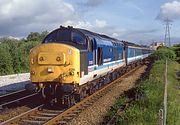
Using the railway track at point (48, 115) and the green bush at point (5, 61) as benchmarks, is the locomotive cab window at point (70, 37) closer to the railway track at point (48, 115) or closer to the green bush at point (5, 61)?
the railway track at point (48, 115)

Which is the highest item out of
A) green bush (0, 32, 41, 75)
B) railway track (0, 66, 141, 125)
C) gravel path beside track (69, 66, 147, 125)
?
green bush (0, 32, 41, 75)

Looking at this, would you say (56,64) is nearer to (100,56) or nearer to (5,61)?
(100,56)

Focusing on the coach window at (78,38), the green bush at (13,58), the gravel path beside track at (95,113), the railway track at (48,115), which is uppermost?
the coach window at (78,38)

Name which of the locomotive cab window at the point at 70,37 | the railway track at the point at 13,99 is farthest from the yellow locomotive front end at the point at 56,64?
the railway track at the point at 13,99

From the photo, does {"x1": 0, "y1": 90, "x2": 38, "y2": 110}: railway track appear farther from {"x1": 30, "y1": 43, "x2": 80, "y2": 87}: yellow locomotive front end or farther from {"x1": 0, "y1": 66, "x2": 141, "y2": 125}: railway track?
{"x1": 30, "y1": 43, "x2": 80, "y2": 87}: yellow locomotive front end

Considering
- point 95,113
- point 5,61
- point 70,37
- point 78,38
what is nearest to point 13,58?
point 5,61

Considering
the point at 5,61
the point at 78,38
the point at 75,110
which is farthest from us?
the point at 5,61

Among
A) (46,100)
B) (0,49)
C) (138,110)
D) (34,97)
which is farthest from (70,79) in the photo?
(0,49)

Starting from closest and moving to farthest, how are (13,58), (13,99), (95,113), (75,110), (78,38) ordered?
(95,113), (75,110), (78,38), (13,99), (13,58)

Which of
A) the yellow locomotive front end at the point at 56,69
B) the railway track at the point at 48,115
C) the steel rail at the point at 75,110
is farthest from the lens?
the yellow locomotive front end at the point at 56,69

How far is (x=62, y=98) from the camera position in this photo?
1466cm

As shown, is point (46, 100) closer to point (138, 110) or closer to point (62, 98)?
point (62, 98)

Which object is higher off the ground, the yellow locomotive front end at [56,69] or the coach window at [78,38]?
the coach window at [78,38]

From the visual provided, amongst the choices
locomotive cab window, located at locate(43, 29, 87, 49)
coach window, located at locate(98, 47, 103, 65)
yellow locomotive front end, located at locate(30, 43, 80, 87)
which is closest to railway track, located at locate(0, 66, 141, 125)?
yellow locomotive front end, located at locate(30, 43, 80, 87)
